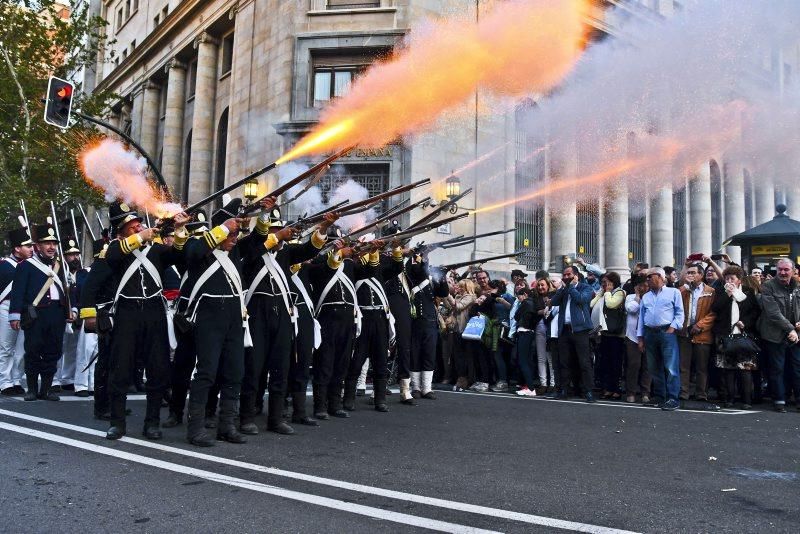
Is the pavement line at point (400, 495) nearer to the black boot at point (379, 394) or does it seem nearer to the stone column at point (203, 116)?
the black boot at point (379, 394)

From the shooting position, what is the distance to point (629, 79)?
9922 millimetres

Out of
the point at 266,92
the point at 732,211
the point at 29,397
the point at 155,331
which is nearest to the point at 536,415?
the point at 155,331

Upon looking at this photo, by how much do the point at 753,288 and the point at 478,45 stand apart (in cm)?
545

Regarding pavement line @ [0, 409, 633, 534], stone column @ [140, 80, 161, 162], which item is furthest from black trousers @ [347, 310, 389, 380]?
stone column @ [140, 80, 161, 162]

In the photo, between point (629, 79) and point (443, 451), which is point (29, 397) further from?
point (629, 79)

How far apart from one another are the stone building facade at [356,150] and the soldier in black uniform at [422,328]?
4.87m

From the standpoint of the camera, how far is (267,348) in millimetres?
6828

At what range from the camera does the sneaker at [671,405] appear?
9273 millimetres

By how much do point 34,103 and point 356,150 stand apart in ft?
58.7

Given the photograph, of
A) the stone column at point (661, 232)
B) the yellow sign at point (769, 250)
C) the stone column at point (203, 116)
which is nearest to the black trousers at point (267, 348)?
the yellow sign at point (769, 250)

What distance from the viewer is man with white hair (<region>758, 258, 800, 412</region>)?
9461 mm

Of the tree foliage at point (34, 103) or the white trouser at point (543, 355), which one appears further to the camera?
the tree foliage at point (34, 103)

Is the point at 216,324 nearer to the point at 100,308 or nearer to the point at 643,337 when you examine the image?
the point at 100,308

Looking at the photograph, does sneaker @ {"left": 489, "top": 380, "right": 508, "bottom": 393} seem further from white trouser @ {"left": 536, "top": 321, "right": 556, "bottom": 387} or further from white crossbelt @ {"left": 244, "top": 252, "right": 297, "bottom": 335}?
white crossbelt @ {"left": 244, "top": 252, "right": 297, "bottom": 335}
